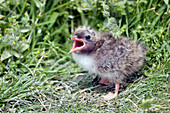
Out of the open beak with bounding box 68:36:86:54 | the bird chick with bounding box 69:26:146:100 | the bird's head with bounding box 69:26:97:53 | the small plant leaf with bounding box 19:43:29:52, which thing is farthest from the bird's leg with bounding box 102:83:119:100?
the small plant leaf with bounding box 19:43:29:52

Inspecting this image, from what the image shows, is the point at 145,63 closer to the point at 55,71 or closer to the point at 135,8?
the point at 135,8

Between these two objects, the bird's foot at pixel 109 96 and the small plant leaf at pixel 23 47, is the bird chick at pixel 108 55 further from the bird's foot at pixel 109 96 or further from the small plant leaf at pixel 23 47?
the small plant leaf at pixel 23 47

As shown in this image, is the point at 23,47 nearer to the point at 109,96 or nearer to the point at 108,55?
the point at 108,55

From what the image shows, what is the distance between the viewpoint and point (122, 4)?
4145mm

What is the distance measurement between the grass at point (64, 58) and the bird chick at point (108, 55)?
282mm

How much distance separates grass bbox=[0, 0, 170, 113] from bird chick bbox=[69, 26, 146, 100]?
11.1 inches

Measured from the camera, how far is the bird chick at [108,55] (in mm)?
3463

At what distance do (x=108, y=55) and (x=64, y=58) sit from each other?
4.01 ft

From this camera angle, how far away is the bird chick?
11.4ft

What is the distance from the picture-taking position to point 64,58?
14.6 ft

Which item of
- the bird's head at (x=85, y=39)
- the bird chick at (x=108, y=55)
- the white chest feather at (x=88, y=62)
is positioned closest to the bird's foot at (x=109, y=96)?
the bird chick at (x=108, y=55)

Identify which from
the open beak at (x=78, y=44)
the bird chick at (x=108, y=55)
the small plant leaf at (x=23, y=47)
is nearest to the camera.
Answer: the bird chick at (x=108, y=55)

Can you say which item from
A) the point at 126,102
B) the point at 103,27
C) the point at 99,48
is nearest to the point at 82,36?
the point at 99,48

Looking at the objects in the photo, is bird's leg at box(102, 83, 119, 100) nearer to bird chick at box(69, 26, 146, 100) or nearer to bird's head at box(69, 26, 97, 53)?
bird chick at box(69, 26, 146, 100)
